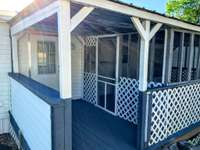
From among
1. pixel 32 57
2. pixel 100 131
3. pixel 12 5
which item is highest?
pixel 12 5

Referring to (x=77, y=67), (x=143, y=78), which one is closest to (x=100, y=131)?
(x=143, y=78)

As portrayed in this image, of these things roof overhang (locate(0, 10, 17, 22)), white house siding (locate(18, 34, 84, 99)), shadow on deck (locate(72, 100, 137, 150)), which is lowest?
shadow on deck (locate(72, 100, 137, 150))

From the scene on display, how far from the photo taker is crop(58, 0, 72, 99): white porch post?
91.7 inches

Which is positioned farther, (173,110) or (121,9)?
(173,110)

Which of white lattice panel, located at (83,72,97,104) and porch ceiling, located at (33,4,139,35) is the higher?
porch ceiling, located at (33,4,139,35)

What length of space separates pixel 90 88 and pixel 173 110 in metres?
3.31

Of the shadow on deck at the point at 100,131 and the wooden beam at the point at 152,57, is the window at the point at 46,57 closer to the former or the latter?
the shadow on deck at the point at 100,131

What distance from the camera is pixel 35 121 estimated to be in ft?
Answer: 10.8

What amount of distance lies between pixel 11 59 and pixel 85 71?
270 cm

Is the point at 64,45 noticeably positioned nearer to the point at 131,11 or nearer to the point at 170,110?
the point at 131,11

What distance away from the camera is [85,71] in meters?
7.07

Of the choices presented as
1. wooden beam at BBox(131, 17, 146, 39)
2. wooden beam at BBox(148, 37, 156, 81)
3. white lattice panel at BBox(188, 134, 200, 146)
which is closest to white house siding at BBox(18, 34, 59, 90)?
wooden beam at BBox(148, 37, 156, 81)

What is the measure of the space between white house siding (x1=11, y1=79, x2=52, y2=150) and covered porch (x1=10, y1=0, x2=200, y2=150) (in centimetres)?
2

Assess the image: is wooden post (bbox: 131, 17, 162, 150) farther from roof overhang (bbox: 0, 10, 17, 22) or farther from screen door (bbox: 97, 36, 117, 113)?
roof overhang (bbox: 0, 10, 17, 22)
